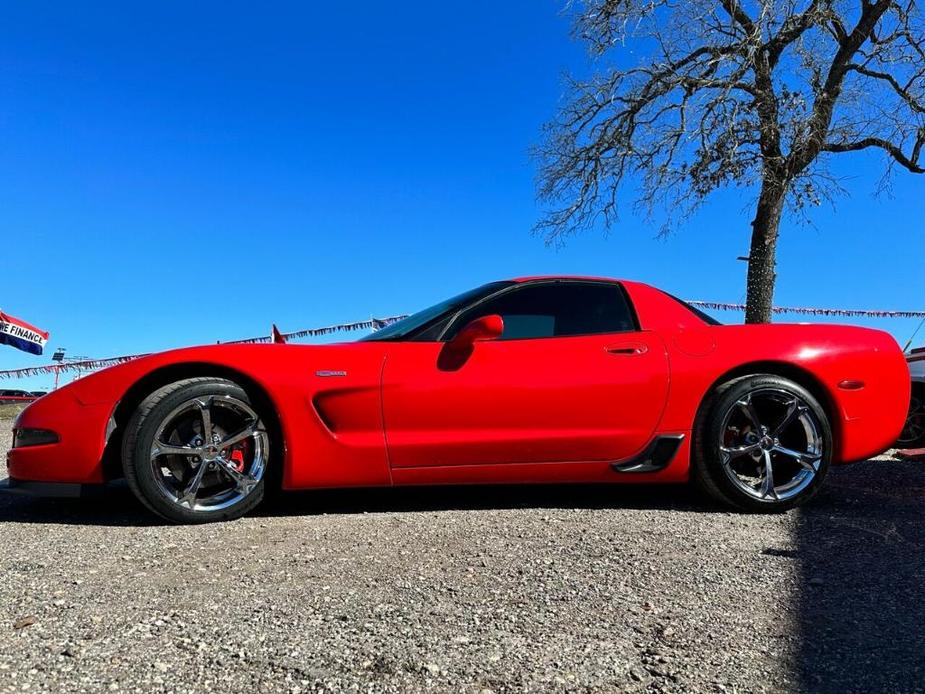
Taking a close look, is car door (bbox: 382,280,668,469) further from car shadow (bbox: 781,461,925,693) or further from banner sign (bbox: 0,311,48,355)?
banner sign (bbox: 0,311,48,355)

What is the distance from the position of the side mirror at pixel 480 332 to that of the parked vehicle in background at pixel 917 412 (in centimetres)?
510

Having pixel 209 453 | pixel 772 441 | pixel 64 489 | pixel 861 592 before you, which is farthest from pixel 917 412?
pixel 64 489

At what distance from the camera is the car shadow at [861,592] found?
5.09 ft

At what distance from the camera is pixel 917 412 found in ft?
20.0

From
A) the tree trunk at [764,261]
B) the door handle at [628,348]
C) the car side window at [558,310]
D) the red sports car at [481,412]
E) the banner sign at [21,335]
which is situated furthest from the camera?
the banner sign at [21,335]

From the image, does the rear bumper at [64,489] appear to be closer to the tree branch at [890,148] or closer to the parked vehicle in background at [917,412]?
A: the parked vehicle in background at [917,412]

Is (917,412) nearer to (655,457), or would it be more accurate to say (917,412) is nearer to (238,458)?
(655,457)

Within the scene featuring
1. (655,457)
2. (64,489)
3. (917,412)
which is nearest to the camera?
(64,489)

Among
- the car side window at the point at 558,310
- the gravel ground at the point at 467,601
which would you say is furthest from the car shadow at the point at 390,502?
the car side window at the point at 558,310

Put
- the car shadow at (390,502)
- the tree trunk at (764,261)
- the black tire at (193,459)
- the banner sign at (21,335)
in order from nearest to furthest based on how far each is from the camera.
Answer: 1. the black tire at (193,459)
2. the car shadow at (390,502)
3. the tree trunk at (764,261)
4. the banner sign at (21,335)

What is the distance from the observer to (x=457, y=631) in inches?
68.1

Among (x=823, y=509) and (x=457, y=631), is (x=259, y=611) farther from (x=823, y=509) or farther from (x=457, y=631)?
(x=823, y=509)

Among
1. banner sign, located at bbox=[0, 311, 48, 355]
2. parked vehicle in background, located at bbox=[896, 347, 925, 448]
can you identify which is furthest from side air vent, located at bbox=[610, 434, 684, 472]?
banner sign, located at bbox=[0, 311, 48, 355]

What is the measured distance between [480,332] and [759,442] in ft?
5.23
